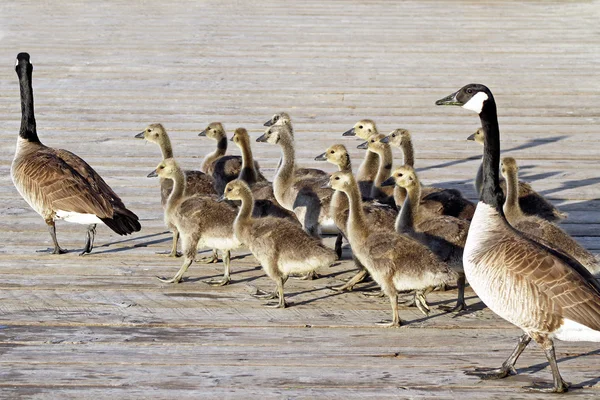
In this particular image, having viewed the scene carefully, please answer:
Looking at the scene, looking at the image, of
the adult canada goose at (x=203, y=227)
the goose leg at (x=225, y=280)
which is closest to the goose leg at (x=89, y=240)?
the adult canada goose at (x=203, y=227)

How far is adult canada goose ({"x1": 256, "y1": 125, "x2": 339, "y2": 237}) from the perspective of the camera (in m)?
8.63

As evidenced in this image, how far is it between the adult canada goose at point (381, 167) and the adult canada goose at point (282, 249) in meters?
1.61

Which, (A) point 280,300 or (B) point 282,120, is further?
(B) point 282,120

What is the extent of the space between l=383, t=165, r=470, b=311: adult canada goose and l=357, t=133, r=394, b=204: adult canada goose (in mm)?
987

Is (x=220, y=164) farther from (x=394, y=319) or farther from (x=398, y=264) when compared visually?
(x=394, y=319)

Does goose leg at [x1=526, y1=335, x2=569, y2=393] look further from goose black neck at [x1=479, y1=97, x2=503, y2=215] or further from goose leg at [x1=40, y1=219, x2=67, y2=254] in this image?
goose leg at [x1=40, y1=219, x2=67, y2=254]

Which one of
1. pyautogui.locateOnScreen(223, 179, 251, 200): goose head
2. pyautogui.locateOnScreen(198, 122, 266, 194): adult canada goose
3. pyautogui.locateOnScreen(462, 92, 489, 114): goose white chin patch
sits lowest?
pyautogui.locateOnScreen(198, 122, 266, 194): adult canada goose

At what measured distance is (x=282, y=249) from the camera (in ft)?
24.4

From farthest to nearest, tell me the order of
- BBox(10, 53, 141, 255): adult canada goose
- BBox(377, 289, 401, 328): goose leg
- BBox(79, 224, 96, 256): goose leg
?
BBox(79, 224, 96, 256): goose leg, BBox(10, 53, 141, 255): adult canada goose, BBox(377, 289, 401, 328): goose leg

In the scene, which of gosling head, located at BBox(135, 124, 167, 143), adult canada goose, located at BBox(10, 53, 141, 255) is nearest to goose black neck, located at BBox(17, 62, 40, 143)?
adult canada goose, located at BBox(10, 53, 141, 255)

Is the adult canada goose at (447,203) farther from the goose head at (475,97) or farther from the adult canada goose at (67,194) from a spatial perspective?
the adult canada goose at (67,194)

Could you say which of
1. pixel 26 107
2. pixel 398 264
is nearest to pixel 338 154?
pixel 398 264

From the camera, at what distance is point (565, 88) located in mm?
13516

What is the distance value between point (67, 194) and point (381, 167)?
2.81m
